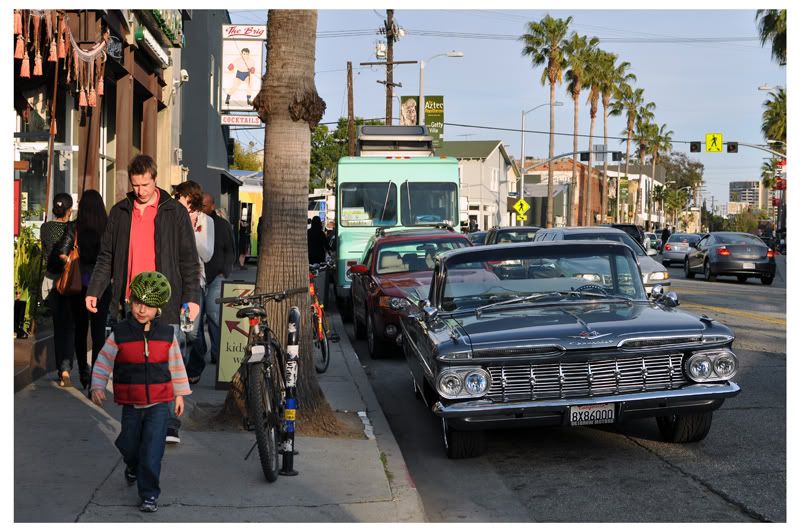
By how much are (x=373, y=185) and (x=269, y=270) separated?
13550 mm

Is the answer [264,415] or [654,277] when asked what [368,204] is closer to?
[654,277]

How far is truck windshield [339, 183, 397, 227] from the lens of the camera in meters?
21.6

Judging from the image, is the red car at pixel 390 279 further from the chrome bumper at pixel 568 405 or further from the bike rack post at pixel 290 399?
the bike rack post at pixel 290 399

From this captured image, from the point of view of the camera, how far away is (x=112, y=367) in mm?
5879

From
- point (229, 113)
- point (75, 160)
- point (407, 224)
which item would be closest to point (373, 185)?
point (407, 224)

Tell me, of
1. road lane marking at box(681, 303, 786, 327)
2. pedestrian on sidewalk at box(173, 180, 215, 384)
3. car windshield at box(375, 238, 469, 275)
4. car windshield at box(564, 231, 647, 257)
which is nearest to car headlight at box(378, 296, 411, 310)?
car windshield at box(375, 238, 469, 275)

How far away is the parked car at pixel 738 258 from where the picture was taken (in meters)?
30.2

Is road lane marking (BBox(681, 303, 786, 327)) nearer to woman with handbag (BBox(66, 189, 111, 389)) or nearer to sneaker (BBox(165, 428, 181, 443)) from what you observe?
woman with handbag (BBox(66, 189, 111, 389))

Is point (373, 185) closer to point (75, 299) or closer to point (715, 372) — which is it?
point (75, 299)

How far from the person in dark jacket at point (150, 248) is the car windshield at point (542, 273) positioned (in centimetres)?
244

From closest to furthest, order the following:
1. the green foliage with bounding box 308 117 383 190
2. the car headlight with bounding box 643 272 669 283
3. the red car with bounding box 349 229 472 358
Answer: the red car with bounding box 349 229 472 358 < the car headlight with bounding box 643 272 669 283 < the green foliage with bounding box 308 117 383 190

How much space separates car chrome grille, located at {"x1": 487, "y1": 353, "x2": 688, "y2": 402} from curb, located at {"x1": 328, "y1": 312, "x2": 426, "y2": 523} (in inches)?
32.6

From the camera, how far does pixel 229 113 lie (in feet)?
102

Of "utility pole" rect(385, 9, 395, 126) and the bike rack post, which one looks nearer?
the bike rack post
